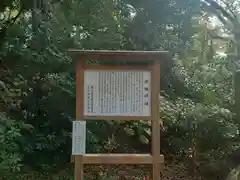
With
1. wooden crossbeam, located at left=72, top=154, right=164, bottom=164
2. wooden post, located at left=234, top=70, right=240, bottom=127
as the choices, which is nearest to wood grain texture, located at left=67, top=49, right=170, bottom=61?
wooden crossbeam, located at left=72, top=154, right=164, bottom=164

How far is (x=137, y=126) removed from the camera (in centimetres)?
679

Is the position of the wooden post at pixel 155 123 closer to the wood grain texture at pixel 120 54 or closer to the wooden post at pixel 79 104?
the wood grain texture at pixel 120 54

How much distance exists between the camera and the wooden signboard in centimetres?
405

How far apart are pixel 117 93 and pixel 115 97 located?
46 mm

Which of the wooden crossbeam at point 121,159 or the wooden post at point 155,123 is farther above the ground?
the wooden post at point 155,123

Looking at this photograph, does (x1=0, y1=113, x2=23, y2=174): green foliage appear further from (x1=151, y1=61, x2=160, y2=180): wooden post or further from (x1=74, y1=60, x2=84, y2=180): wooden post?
(x1=151, y1=61, x2=160, y2=180): wooden post

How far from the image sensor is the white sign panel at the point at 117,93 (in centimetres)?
407

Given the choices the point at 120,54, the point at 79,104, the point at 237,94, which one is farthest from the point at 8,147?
the point at 237,94

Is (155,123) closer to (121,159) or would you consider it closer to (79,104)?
(121,159)

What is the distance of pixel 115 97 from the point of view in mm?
4090

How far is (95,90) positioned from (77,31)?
2.87 m

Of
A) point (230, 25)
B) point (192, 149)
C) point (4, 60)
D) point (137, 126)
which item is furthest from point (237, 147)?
point (4, 60)

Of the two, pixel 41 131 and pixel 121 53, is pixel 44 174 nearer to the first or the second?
pixel 41 131

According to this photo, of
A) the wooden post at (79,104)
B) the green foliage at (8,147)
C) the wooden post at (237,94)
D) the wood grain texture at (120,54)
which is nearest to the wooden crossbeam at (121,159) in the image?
the wooden post at (79,104)
